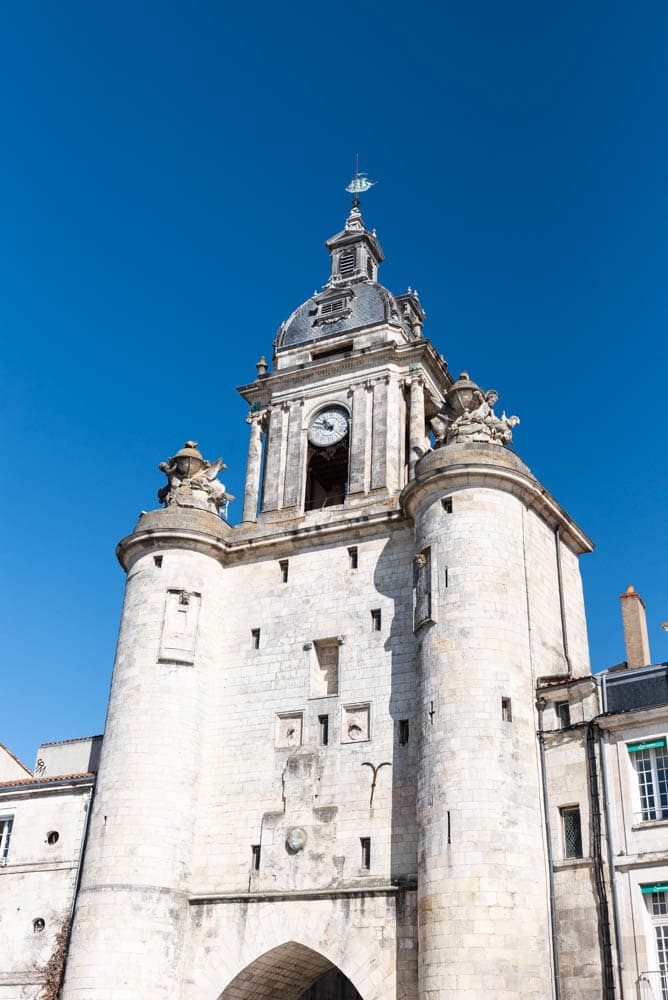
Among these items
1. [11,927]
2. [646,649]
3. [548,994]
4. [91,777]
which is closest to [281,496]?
[91,777]

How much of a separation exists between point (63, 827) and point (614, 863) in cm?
1510

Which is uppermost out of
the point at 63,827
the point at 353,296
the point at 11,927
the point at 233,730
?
the point at 353,296

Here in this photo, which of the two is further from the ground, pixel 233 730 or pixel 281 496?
pixel 281 496

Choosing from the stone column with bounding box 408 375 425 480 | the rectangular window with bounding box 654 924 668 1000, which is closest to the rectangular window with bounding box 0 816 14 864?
the stone column with bounding box 408 375 425 480

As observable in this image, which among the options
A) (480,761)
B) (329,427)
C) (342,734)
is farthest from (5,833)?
(329,427)

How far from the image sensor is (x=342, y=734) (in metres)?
26.7

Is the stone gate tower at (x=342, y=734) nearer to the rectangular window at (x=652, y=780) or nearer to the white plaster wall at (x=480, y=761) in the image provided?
the white plaster wall at (x=480, y=761)

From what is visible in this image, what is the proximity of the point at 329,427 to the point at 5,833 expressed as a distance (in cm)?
1524

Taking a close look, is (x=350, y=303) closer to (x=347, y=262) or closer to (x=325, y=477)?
(x=347, y=262)

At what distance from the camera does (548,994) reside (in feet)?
70.3

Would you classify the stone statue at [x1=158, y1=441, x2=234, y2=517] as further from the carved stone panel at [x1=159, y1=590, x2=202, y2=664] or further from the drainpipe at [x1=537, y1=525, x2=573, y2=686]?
the drainpipe at [x1=537, y1=525, x2=573, y2=686]

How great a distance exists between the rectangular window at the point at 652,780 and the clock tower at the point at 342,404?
1064cm

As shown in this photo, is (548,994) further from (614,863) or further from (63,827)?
(63,827)

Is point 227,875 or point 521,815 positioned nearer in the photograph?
point 521,815
